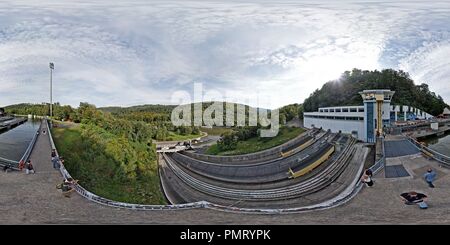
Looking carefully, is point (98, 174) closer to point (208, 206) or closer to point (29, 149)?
point (29, 149)

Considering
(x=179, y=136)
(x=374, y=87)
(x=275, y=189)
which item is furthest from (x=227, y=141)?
(x=374, y=87)

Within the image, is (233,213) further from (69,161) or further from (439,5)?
(439,5)

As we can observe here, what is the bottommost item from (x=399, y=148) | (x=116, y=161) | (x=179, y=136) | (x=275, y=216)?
(x=275, y=216)

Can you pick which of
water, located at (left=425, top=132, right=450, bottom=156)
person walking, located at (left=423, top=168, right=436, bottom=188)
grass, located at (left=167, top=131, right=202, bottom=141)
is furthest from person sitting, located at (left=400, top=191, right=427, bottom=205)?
grass, located at (left=167, top=131, right=202, bottom=141)

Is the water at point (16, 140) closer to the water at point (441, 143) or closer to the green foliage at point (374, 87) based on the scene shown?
the green foliage at point (374, 87)

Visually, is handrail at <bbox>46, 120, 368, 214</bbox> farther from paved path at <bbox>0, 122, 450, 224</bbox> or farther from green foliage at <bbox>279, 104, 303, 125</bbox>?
green foliage at <bbox>279, 104, 303, 125</bbox>
